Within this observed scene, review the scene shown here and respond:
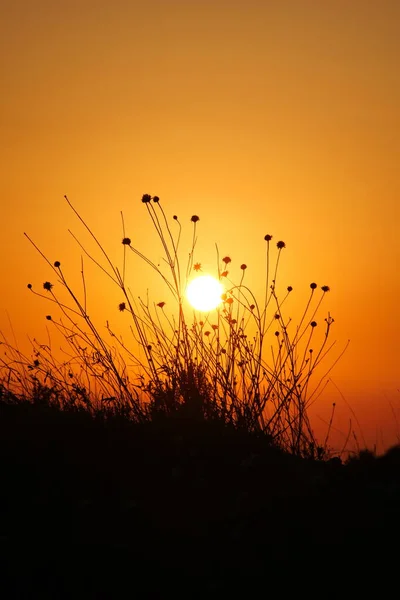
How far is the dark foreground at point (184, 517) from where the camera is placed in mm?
2896

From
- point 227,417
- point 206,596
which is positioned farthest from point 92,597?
point 227,417

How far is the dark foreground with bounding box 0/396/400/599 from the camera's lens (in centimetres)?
290

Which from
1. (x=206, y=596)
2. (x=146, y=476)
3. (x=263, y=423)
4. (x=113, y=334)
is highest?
(x=113, y=334)

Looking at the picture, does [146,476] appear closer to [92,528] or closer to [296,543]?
[92,528]

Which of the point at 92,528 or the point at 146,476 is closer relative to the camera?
the point at 92,528

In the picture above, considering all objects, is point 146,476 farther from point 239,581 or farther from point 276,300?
point 276,300

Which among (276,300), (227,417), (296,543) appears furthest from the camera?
(276,300)

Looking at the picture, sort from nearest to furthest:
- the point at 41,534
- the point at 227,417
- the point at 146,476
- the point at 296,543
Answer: the point at 296,543 → the point at 41,534 → the point at 146,476 → the point at 227,417

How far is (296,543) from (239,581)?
33cm

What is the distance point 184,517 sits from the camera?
11.1ft

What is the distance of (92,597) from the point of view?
285 cm

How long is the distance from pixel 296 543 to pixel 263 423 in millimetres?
1750

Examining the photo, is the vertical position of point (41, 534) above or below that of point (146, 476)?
below

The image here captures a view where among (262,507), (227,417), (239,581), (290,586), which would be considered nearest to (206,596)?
(239,581)
